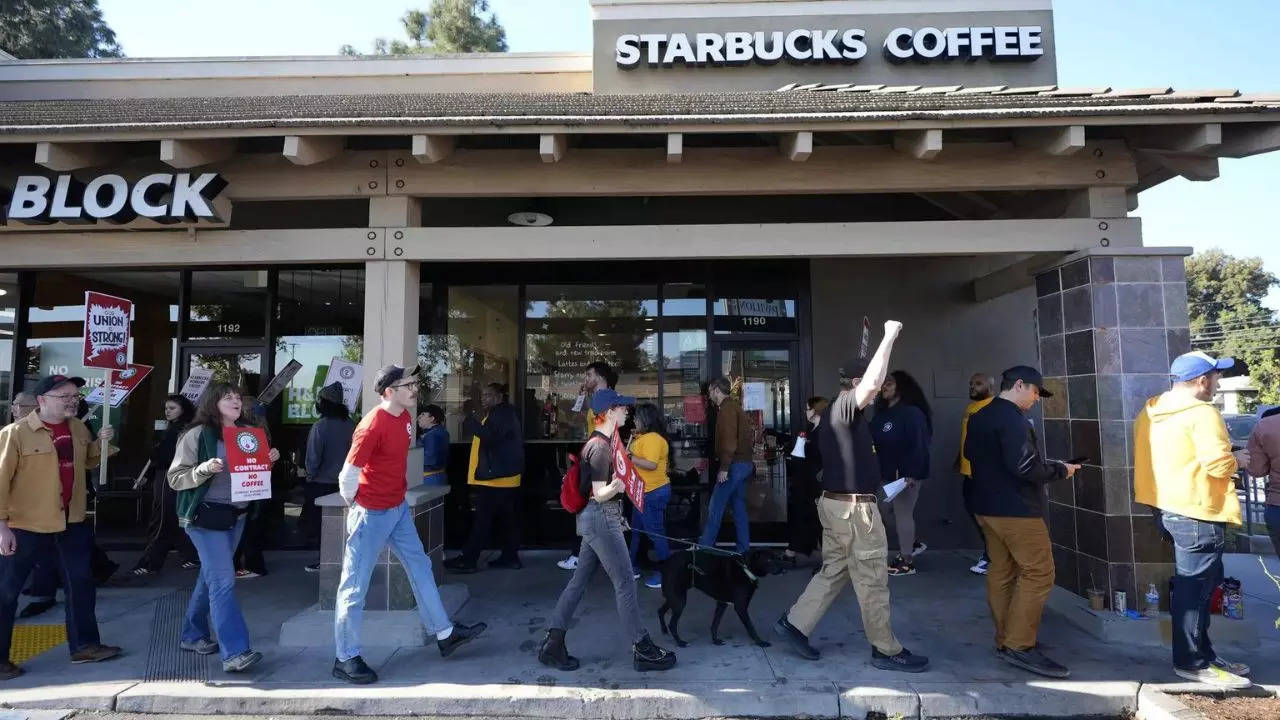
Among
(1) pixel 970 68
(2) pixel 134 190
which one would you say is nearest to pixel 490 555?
(2) pixel 134 190

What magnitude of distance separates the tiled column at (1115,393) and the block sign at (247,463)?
18.4ft

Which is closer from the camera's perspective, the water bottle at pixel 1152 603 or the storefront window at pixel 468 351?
the water bottle at pixel 1152 603

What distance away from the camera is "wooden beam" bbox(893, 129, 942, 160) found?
4.66 m

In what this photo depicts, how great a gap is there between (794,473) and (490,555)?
3.28 m

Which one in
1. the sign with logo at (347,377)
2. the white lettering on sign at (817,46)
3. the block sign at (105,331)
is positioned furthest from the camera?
the white lettering on sign at (817,46)

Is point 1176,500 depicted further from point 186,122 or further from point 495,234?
point 186,122

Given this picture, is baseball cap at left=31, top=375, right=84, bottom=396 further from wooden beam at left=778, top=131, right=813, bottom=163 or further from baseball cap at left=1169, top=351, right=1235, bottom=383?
baseball cap at left=1169, top=351, right=1235, bottom=383

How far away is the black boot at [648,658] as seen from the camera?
400 cm

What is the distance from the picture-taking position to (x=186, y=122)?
4.65 metres

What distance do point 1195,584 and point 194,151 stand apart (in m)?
7.16

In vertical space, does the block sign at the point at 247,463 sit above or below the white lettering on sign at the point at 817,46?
below

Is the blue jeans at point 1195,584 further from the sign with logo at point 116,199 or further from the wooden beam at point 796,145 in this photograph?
the sign with logo at point 116,199

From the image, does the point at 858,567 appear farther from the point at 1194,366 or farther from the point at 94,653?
the point at 94,653

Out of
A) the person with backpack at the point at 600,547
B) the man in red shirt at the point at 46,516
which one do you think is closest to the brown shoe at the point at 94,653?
the man in red shirt at the point at 46,516
